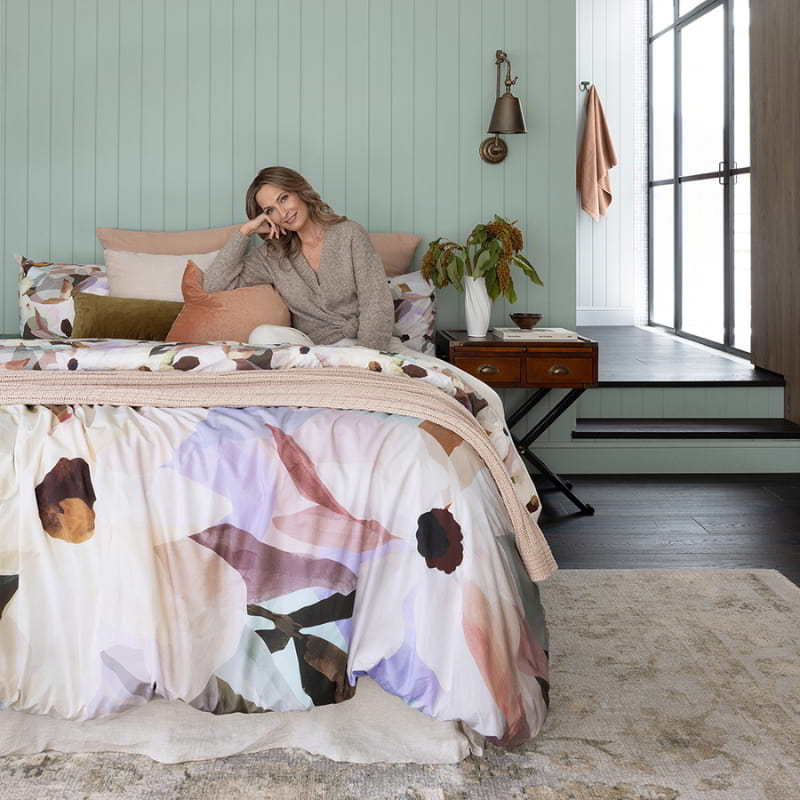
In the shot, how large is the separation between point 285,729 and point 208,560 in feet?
1.28

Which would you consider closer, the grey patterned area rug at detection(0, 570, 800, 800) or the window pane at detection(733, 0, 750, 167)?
the grey patterned area rug at detection(0, 570, 800, 800)

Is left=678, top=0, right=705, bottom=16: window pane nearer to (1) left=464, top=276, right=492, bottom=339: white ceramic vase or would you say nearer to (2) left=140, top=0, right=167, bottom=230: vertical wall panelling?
(1) left=464, top=276, right=492, bottom=339: white ceramic vase

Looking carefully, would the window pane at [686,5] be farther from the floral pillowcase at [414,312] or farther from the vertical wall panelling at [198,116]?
the floral pillowcase at [414,312]

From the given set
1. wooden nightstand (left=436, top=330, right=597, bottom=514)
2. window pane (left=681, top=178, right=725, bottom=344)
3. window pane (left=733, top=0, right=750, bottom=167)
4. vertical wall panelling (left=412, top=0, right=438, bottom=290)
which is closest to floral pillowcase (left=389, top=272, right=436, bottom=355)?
wooden nightstand (left=436, top=330, right=597, bottom=514)

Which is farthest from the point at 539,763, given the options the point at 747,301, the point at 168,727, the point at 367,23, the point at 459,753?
the point at 747,301

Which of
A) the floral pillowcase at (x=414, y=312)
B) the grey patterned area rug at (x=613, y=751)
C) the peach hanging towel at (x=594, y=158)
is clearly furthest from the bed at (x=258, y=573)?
the peach hanging towel at (x=594, y=158)

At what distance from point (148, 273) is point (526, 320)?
1.54 meters

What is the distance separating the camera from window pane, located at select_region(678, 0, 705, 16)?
22.5ft

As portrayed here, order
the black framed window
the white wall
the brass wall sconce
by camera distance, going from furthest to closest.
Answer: the white wall < the black framed window < the brass wall sconce

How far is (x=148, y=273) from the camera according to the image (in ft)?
12.8

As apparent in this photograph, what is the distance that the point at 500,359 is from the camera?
12.9 feet

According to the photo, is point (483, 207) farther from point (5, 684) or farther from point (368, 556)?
point (5, 684)

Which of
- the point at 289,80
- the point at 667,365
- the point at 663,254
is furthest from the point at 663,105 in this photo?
the point at 289,80

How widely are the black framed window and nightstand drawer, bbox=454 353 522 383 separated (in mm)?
2536
